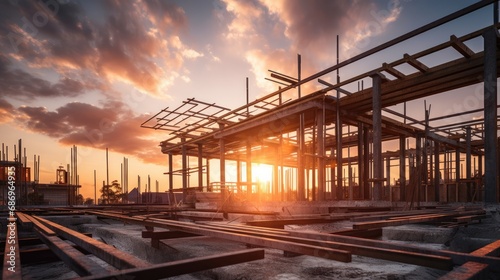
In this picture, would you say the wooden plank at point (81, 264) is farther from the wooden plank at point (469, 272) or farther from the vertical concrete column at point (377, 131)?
the vertical concrete column at point (377, 131)

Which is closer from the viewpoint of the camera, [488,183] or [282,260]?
[282,260]

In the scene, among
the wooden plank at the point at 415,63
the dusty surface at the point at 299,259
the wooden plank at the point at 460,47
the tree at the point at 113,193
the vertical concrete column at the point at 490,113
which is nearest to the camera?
the dusty surface at the point at 299,259

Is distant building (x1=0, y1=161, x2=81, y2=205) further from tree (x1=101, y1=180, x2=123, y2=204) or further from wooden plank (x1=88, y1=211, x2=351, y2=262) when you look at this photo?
wooden plank (x1=88, y1=211, x2=351, y2=262)

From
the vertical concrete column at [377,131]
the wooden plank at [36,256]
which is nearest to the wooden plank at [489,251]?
the wooden plank at [36,256]

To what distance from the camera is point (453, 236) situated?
16.3 feet

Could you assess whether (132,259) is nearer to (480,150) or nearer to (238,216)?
(238,216)

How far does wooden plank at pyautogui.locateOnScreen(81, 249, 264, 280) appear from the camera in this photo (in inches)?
69.8

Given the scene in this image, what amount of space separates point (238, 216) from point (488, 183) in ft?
24.2

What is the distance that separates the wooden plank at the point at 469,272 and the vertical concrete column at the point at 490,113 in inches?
325

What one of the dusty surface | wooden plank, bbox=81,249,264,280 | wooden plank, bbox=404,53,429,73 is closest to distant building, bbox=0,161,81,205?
the dusty surface

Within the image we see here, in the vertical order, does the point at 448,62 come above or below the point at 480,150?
above

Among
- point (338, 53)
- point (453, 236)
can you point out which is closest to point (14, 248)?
point (453, 236)

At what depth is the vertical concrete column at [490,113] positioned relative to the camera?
332 inches

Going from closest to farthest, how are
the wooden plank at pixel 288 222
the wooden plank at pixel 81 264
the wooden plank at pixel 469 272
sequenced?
1. the wooden plank at pixel 469 272
2. the wooden plank at pixel 81 264
3. the wooden plank at pixel 288 222
